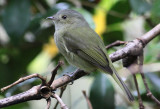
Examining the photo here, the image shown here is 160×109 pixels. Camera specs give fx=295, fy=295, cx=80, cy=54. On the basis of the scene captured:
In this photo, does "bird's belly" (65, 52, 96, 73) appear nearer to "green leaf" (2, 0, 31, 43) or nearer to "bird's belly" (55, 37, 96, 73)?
"bird's belly" (55, 37, 96, 73)

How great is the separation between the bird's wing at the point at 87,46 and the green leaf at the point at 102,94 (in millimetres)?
169

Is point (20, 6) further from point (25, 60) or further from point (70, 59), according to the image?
point (70, 59)

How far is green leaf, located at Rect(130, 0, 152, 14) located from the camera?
288 centimetres

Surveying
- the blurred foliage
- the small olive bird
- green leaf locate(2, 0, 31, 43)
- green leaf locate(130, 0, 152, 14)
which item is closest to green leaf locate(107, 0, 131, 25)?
the blurred foliage

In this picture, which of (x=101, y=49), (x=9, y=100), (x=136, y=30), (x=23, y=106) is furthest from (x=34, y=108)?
(x=9, y=100)

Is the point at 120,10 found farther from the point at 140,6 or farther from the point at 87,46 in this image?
the point at 87,46

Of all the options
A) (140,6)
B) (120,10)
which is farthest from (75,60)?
(120,10)

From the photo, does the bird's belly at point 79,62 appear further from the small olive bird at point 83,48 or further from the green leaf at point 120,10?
the green leaf at point 120,10

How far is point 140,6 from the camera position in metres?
2.93

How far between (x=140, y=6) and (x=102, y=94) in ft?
3.37

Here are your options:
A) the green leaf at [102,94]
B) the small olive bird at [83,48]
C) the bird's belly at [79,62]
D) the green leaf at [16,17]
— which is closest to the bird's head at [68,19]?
the small olive bird at [83,48]

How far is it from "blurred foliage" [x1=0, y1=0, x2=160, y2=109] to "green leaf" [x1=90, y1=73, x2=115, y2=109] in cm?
13

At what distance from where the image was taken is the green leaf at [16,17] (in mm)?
2908

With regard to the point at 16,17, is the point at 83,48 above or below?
below
